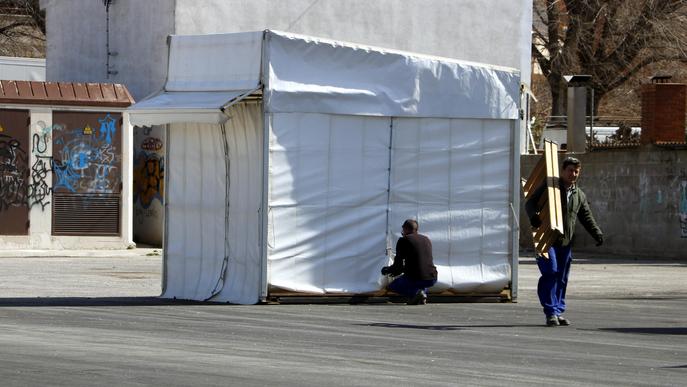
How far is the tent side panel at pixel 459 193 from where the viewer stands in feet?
57.6

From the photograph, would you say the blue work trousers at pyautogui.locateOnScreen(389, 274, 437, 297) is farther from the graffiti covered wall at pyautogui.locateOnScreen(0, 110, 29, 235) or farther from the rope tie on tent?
the graffiti covered wall at pyautogui.locateOnScreen(0, 110, 29, 235)

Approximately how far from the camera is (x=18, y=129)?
97.7ft

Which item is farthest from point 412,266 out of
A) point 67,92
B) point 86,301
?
point 67,92

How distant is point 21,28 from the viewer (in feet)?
183

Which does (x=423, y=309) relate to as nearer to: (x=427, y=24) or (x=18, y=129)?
(x=18, y=129)

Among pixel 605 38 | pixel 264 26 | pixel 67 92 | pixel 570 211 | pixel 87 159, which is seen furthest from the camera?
pixel 605 38

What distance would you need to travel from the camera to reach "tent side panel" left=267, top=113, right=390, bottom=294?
54.6 feet

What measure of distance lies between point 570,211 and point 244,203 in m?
4.15

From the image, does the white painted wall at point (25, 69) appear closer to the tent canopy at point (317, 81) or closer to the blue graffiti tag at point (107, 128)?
the blue graffiti tag at point (107, 128)

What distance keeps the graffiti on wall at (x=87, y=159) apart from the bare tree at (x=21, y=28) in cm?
1948

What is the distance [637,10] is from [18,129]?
25875mm

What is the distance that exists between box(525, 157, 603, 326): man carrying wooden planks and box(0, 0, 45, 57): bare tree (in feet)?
119

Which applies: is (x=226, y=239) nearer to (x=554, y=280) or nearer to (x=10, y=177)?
(x=554, y=280)

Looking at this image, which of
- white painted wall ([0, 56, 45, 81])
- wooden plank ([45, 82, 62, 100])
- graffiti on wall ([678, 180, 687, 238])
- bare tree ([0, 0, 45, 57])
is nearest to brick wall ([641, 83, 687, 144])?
graffiti on wall ([678, 180, 687, 238])
